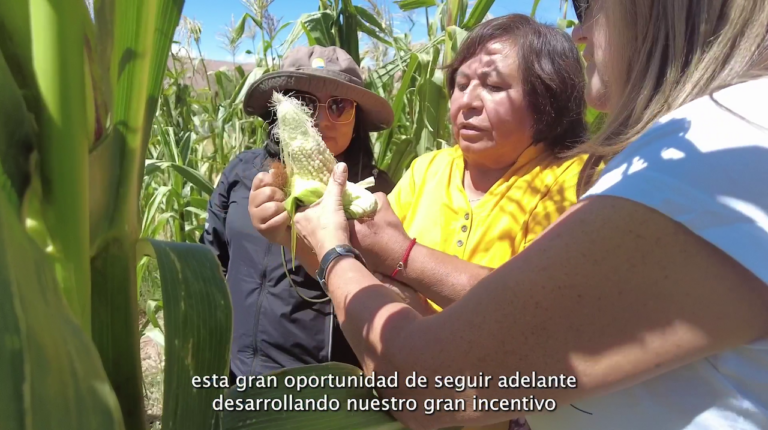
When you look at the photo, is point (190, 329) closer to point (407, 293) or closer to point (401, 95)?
point (407, 293)

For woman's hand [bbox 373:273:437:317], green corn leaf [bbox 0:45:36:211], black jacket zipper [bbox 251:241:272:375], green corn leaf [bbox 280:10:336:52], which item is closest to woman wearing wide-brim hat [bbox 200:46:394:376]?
black jacket zipper [bbox 251:241:272:375]

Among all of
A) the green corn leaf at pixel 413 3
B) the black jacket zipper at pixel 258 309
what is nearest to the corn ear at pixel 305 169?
the black jacket zipper at pixel 258 309

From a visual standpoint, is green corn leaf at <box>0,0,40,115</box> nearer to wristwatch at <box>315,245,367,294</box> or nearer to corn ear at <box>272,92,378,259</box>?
wristwatch at <box>315,245,367,294</box>

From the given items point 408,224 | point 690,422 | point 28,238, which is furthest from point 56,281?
point 408,224

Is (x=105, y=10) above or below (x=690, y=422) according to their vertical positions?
above

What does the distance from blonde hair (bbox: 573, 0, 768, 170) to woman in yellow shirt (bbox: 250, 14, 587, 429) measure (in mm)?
393

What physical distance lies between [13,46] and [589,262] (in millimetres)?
454

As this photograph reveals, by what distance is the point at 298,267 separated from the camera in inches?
49.6

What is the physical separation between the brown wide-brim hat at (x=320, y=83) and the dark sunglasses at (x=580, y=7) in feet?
2.10

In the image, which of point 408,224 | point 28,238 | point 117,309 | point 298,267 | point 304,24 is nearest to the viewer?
point 28,238

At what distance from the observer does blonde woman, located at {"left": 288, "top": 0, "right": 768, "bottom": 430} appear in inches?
16.5

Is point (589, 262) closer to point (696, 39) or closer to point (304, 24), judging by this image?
point (696, 39)

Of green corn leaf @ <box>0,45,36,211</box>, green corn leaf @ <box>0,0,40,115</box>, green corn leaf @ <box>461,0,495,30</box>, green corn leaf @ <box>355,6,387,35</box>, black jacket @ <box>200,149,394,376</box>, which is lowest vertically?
black jacket @ <box>200,149,394,376</box>

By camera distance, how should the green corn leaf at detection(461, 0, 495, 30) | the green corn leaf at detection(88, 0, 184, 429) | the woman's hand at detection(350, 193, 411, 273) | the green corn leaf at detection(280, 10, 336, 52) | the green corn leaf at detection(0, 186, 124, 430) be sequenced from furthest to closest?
the green corn leaf at detection(280, 10, 336, 52)
the green corn leaf at detection(461, 0, 495, 30)
the woman's hand at detection(350, 193, 411, 273)
the green corn leaf at detection(88, 0, 184, 429)
the green corn leaf at detection(0, 186, 124, 430)
